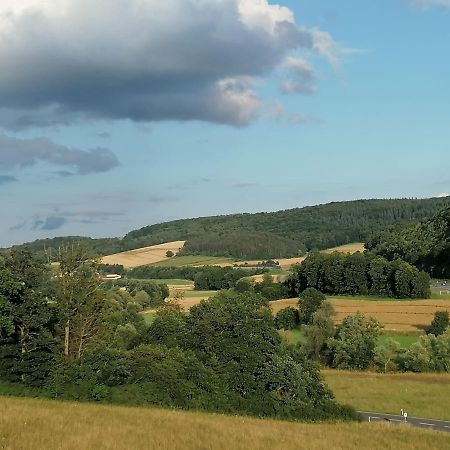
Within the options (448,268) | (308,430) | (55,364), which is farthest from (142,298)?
(308,430)

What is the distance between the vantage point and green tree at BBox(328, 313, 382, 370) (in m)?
72.1

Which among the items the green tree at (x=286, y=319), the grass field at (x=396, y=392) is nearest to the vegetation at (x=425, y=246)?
the green tree at (x=286, y=319)

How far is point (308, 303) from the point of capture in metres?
95.0

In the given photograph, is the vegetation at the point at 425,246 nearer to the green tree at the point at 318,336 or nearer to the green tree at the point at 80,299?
the green tree at the point at 318,336

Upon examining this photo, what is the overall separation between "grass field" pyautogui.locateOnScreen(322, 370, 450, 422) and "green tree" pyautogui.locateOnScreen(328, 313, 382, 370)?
16.4ft

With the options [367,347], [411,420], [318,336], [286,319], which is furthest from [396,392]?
[286,319]

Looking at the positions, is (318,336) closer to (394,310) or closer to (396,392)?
(396,392)

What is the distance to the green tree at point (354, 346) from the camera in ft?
236

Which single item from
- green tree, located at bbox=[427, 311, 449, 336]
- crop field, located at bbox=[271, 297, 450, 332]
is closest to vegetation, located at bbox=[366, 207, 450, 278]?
crop field, located at bbox=[271, 297, 450, 332]

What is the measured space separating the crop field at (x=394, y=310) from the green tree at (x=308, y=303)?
340 cm

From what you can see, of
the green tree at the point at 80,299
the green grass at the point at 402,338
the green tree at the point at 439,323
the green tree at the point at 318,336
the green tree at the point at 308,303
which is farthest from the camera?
the green tree at the point at 308,303

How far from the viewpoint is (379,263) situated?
116625 mm

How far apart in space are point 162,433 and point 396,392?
130 feet

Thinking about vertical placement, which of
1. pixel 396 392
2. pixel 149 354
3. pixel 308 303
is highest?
pixel 149 354
